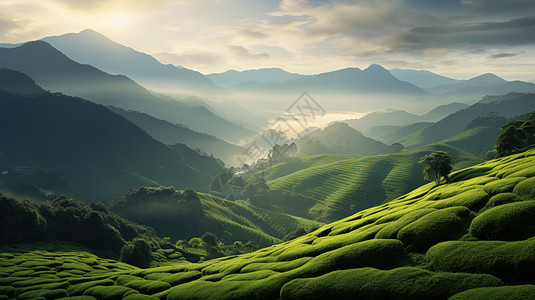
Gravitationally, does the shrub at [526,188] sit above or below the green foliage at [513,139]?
below

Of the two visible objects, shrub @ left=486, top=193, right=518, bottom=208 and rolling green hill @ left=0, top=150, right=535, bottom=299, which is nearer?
rolling green hill @ left=0, top=150, right=535, bottom=299

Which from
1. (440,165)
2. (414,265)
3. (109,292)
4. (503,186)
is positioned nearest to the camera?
(414,265)

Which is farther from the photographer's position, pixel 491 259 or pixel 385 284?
pixel 385 284

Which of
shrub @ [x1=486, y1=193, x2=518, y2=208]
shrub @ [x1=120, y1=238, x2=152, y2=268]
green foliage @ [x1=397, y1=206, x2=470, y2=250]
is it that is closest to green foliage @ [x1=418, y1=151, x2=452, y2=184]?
shrub @ [x1=486, y1=193, x2=518, y2=208]

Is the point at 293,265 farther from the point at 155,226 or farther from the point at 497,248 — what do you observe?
the point at 155,226

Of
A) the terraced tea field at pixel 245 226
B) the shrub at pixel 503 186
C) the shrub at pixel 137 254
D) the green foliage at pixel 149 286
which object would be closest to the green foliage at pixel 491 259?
the shrub at pixel 503 186

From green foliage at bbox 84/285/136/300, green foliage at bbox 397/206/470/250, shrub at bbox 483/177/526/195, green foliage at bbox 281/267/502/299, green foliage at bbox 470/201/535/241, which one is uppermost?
shrub at bbox 483/177/526/195

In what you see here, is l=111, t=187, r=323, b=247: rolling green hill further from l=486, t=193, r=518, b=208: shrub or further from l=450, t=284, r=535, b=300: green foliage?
l=450, t=284, r=535, b=300: green foliage

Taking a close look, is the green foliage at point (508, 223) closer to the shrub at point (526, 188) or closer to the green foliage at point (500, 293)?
the shrub at point (526, 188)

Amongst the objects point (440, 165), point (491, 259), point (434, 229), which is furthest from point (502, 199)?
point (440, 165)

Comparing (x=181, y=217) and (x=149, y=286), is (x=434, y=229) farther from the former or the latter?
(x=181, y=217)

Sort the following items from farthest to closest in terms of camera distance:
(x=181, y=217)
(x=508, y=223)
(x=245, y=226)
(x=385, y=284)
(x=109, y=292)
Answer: (x=245, y=226)
(x=181, y=217)
(x=109, y=292)
(x=508, y=223)
(x=385, y=284)

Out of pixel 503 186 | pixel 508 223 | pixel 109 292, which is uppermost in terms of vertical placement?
pixel 503 186
